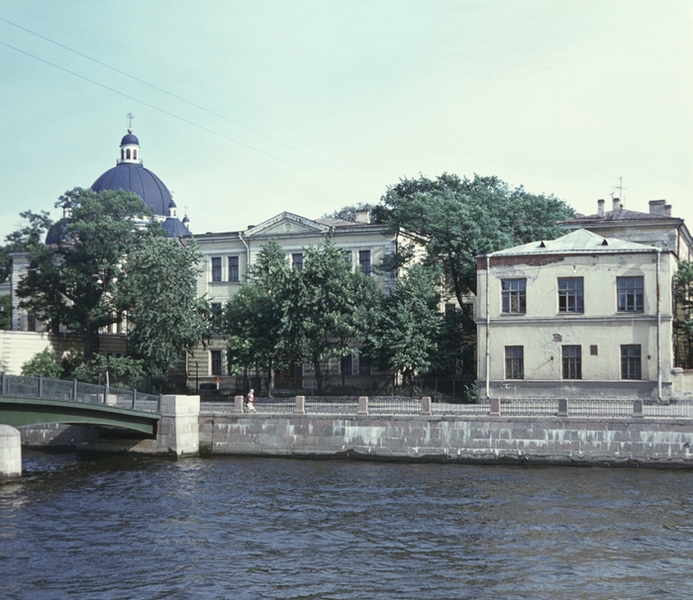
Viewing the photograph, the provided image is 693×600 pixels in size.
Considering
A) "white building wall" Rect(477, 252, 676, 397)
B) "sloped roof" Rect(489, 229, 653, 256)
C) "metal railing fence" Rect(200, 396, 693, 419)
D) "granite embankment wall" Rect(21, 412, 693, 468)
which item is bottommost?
"granite embankment wall" Rect(21, 412, 693, 468)

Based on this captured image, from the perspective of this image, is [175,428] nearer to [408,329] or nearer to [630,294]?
[408,329]

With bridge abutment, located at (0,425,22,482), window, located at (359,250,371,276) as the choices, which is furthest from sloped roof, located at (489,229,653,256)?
bridge abutment, located at (0,425,22,482)

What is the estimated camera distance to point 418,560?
2075 cm

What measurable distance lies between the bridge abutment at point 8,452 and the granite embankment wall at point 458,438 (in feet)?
29.5

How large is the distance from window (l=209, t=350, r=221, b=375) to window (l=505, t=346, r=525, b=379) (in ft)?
69.2

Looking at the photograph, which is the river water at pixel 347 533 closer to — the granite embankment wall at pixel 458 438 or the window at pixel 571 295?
the granite embankment wall at pixel 458 438

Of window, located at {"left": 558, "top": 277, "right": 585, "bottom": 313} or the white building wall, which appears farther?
window, located at {"left": 558, "top": 277, "right": 585, "bottom": 313}

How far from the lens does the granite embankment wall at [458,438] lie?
108 feet

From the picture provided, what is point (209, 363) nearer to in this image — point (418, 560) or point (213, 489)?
point (213, 489)

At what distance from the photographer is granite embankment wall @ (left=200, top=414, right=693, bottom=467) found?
1300 inches

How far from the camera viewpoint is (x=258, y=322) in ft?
155

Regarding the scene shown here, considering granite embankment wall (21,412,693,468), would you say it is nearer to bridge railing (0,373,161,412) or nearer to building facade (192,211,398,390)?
bridge railing (0,373,161,412)

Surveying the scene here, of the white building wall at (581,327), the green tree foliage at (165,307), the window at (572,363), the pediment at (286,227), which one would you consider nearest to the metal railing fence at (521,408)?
the white building wall at (581,327)

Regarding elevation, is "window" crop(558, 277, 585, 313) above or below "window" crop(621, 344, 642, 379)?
above
